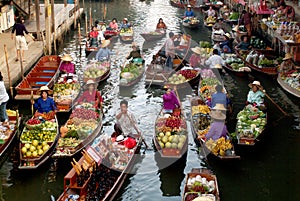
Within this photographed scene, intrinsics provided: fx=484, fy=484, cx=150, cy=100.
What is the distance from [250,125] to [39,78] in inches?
289

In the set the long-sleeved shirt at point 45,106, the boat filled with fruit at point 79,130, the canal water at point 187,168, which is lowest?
the canal water at point 187,168

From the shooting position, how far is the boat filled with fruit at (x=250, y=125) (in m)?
12.7

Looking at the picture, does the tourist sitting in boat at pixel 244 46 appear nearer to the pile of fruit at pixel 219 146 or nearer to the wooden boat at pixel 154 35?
the wooden boat at pixel 154 35

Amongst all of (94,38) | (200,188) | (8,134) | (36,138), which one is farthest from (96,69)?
(200,188)

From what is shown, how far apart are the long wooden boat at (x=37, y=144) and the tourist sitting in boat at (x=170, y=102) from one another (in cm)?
326

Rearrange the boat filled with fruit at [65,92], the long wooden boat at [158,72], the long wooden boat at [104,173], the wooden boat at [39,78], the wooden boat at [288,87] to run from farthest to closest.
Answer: the long wooden boat at [158,72] → the wooden boat at [288,87] → the wooden boat at [39,78] → the boat filled with fruit at [65,92] → the long wooden boat at [104,173]

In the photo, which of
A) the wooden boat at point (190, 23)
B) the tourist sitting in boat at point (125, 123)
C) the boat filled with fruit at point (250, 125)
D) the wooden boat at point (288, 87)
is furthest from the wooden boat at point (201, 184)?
the wooden boat at point (190, 23)

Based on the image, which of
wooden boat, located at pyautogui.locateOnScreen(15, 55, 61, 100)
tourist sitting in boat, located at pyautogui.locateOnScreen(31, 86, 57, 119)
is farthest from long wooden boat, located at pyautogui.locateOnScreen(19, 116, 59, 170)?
wooden boat, located at pyautogui.locateOnScreen(15, 55, 61, 100)

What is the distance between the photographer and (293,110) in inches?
630

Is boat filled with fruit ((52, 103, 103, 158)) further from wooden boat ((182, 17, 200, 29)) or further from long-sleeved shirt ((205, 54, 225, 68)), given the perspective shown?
wooden boat ((182, 17, 200, 29))

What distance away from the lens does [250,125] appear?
13.3m

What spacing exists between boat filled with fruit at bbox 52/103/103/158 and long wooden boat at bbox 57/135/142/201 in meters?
0.89

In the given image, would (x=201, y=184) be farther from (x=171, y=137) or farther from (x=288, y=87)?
(x=288, y=87)

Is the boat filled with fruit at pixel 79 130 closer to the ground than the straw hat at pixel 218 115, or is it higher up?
closer to the ground
